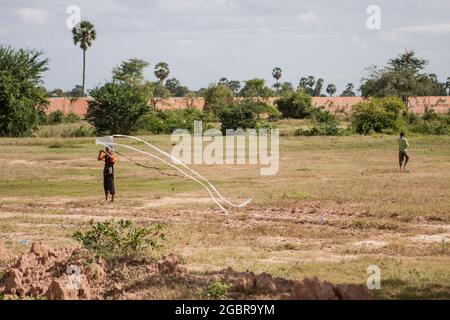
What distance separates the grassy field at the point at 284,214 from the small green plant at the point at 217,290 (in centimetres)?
196

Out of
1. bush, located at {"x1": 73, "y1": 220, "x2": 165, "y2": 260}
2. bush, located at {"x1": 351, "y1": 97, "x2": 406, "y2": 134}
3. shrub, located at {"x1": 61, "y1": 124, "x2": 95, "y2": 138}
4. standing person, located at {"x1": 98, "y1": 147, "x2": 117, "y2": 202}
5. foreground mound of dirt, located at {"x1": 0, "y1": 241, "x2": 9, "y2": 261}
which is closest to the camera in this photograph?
bush, located at {"x1": 73, "y1": 220, "x2": 165, "y2": 260}

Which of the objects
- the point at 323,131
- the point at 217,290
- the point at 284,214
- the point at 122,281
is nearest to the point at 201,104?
the point at 323,131

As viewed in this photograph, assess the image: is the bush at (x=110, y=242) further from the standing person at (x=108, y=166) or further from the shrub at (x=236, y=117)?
the shrub at (x=236, y=117)

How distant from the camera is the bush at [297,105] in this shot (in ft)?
239

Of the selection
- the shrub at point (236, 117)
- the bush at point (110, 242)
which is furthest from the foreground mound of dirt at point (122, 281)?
the shrub at point (236, 117)

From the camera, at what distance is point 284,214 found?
1661cm

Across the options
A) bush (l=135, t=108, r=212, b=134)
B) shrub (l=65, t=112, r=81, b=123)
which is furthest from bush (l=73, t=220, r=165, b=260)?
shrub (l=65, t=112, r=81, b=123)

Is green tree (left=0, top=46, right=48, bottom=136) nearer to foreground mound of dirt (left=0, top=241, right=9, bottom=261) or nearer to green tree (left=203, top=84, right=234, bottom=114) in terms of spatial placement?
green tree (left=203, top=84, right=234, bottom=114)

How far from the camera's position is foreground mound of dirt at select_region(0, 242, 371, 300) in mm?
7812

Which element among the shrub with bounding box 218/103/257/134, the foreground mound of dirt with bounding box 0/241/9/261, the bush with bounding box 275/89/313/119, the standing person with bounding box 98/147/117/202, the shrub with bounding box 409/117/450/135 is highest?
the bush with bounding box 275/89/313/119

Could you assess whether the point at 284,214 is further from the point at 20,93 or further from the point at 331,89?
the point at 331,89

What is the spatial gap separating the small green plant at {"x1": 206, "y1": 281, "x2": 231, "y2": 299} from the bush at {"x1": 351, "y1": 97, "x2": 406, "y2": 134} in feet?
136
